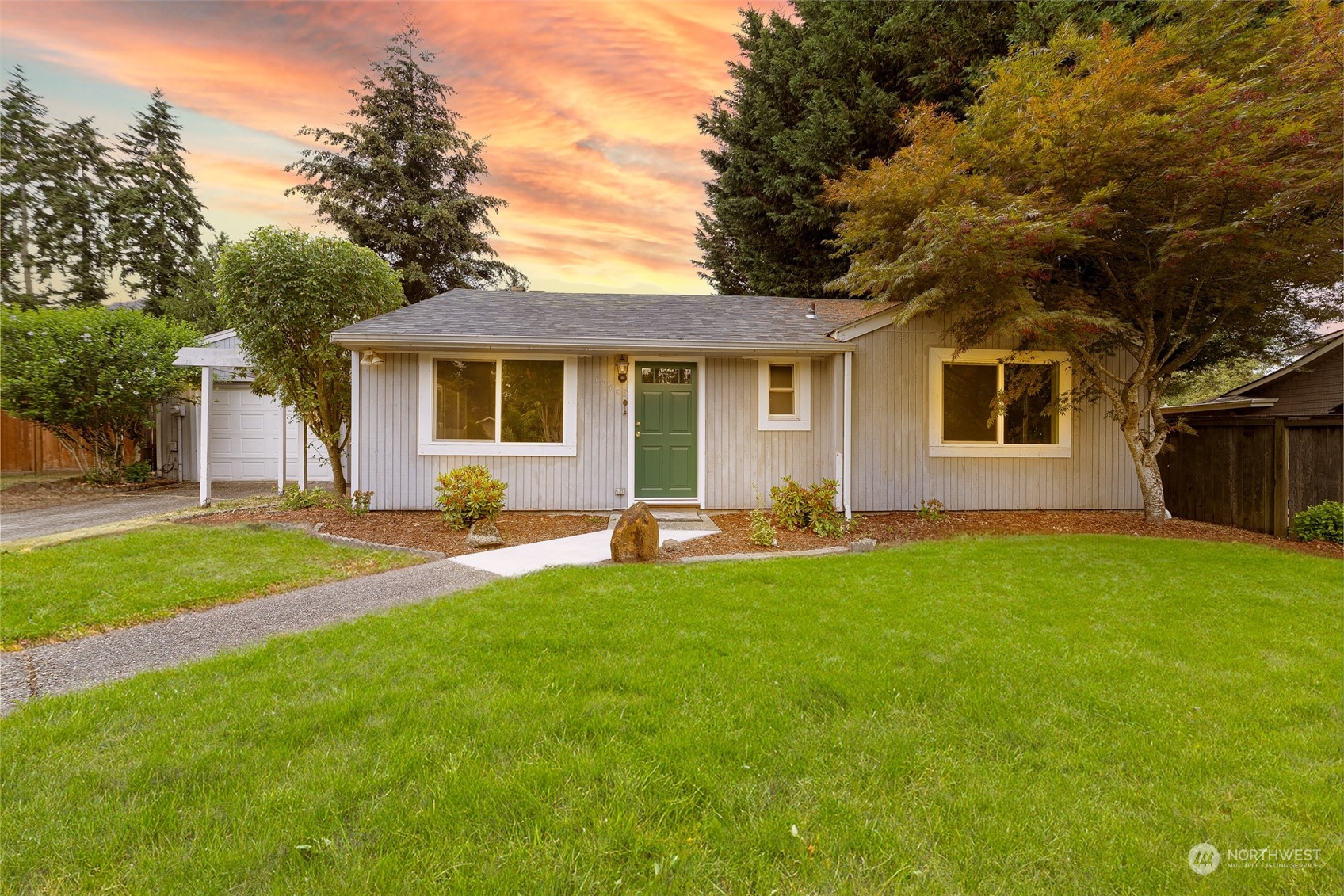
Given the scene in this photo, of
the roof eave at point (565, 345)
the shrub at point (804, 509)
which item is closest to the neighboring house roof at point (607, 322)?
the roof eave at point (565, 345)

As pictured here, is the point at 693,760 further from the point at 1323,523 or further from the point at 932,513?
the point at 1323,523

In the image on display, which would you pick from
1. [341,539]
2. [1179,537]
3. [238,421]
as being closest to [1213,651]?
[1179,537]

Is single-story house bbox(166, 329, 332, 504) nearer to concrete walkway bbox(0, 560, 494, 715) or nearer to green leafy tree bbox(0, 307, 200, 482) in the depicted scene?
green leafy tree bbox(0, 307, 200, 482)

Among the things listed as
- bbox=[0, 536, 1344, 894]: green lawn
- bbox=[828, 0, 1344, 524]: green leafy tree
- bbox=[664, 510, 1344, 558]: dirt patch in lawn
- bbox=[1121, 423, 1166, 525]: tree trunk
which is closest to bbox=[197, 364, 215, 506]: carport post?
bbox=[0, 536, 1344, 894]: green lawn

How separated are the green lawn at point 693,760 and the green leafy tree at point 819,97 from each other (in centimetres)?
808

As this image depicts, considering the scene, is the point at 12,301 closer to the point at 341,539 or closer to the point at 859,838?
the point at 341,539

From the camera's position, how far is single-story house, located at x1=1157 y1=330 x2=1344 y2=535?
23.7 ft

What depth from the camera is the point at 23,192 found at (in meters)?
18.1

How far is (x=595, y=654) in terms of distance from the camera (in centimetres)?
306

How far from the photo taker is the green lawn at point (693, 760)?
160 cm

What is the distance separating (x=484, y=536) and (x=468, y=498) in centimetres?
79

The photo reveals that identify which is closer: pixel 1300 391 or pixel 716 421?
pixel 716 421

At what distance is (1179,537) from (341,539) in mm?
10420
